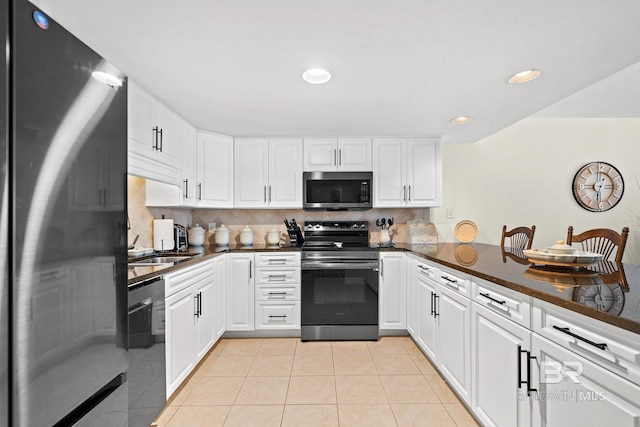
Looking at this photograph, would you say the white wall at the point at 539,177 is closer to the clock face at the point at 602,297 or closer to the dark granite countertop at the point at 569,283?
the dark granite countertop at the point at 569,283

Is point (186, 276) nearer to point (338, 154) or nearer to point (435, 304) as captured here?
point (435, 304)

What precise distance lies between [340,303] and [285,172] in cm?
A: 153

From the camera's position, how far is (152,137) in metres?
2.33

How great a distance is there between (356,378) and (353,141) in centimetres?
235

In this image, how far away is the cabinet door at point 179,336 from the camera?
6.50 ft

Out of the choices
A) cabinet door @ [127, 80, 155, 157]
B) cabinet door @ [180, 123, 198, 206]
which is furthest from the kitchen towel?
cabinet door @ [127, 80, 155, 157]

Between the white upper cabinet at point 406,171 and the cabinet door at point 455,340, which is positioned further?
the white upper cabinet at point 406,171

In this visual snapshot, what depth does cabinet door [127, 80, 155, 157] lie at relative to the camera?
2.05 metres

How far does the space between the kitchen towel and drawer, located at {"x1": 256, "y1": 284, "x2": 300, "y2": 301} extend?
0.98 meters

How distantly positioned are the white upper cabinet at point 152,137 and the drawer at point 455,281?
2243 mm

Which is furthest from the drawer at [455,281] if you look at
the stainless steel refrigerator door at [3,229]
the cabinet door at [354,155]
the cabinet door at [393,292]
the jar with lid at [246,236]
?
the jar with lid at [246,236]

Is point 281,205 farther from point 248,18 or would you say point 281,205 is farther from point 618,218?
point 618,218

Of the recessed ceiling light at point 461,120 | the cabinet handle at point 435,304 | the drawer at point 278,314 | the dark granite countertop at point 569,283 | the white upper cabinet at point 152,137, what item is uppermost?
the recessed ceiling light at point 461,120

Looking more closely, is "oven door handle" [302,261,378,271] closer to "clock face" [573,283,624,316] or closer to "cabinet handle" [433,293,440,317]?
"cabinet handle" [433,293,440,317]
